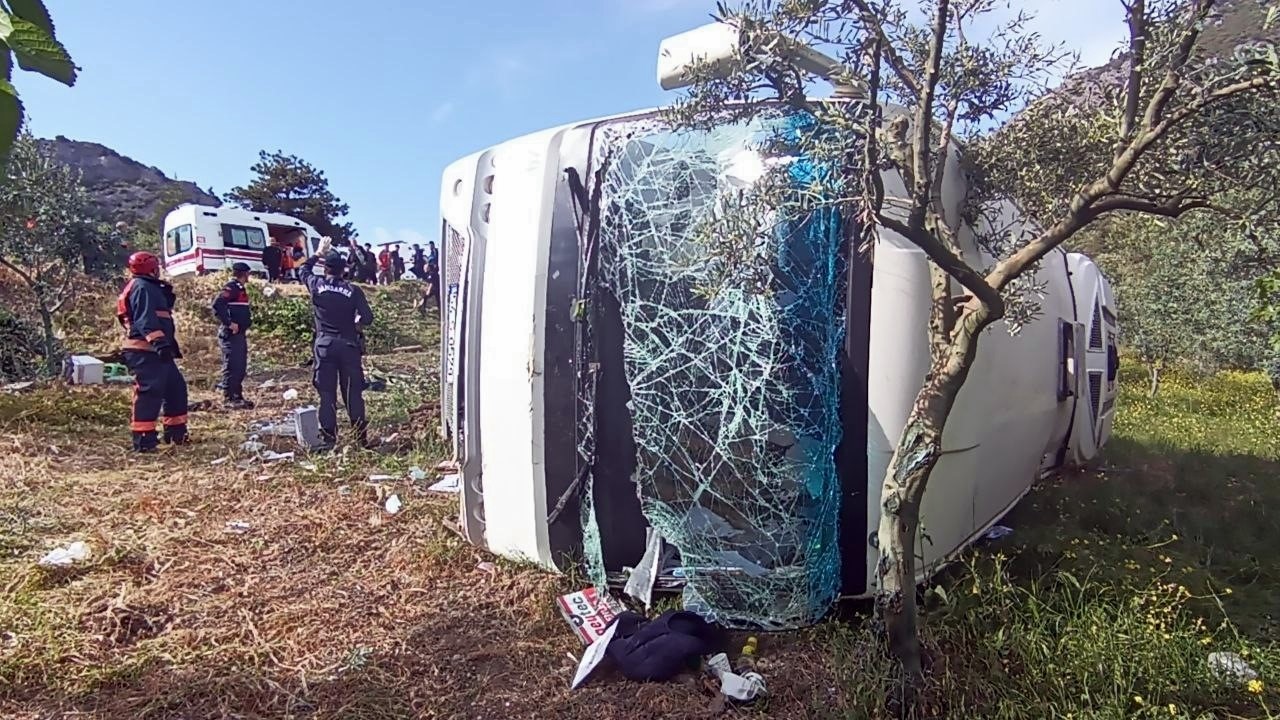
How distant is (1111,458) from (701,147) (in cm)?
513

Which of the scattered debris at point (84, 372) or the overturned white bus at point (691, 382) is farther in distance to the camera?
the scattered debris at point (84, 372)

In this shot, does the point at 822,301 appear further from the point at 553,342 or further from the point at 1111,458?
the point at 1111,458

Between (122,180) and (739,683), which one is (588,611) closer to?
(739,683)

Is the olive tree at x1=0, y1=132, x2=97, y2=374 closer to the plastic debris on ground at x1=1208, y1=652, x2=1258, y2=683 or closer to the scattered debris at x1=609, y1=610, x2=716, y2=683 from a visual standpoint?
the scattered debris at x1=609, y1=610, x2=716, y2=683

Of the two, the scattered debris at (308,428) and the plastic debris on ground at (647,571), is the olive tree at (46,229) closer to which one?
the scattered debris at (308,428)

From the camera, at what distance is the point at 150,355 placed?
5910 millimetres

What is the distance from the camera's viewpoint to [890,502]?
2348 mm

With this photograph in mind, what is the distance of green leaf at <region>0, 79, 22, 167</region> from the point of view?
90cm

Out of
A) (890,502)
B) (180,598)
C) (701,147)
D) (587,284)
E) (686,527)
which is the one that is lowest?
(180,598)

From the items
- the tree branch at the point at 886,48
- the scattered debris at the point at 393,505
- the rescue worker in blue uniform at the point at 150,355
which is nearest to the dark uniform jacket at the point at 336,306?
the rescue worker in blue uniform at the point at 150,355

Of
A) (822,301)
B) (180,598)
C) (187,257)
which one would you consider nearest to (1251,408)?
(822,301)

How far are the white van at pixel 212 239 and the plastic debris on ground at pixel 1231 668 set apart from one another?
70.7 feet

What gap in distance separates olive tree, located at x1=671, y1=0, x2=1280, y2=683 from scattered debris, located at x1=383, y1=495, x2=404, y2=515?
302cm

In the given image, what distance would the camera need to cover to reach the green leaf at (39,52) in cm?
92
